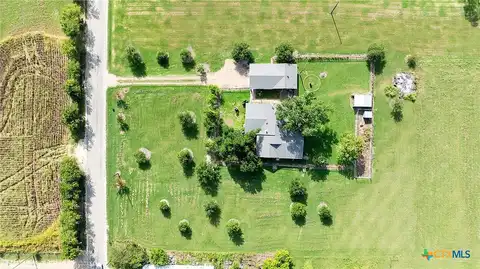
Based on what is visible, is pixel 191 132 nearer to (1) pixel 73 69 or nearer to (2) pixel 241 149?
(2) pixel 241 149

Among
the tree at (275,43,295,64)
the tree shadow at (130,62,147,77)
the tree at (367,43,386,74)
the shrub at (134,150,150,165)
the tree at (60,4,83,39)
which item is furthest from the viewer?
the tree shadow at (130,62,147,77)

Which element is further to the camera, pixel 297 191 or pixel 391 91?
pixel 391 91

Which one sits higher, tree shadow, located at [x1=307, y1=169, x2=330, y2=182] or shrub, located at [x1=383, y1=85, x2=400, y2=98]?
shrub, located at [x1=383, y1=85, x2=400, y2=98]

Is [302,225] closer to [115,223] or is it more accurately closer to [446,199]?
[446,199]

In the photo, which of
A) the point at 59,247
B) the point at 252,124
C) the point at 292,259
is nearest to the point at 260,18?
the point at 252,124

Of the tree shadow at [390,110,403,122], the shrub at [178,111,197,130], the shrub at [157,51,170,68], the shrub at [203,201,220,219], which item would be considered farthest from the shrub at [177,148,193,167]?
the tree shadow at [390,110,403,122]

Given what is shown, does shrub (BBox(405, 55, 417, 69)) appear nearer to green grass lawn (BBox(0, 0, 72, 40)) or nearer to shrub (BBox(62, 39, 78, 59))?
shrub (BBox(62, 39, 78, 59))

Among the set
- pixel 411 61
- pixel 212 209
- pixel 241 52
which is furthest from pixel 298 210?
pixel 411 61
